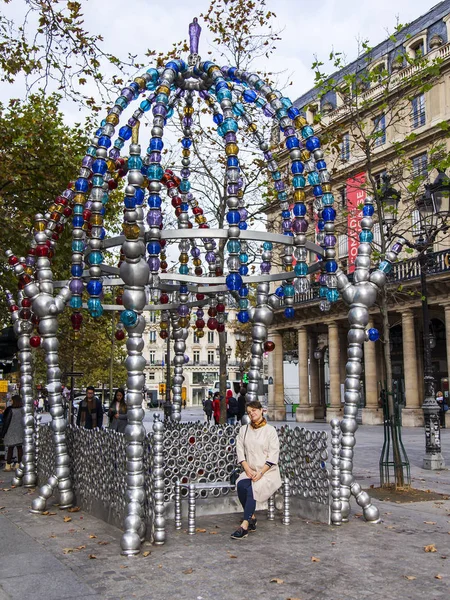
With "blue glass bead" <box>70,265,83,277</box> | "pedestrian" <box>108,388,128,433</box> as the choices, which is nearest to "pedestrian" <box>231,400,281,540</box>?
"blue glass bead" <box>70,265,83,277</box>

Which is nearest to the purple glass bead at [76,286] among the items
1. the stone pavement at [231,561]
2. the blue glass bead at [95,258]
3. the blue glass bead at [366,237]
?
the blue glass bead at [95,258]

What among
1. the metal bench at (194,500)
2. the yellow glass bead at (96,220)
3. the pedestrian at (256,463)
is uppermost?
the yellow glass bead at (96,220)

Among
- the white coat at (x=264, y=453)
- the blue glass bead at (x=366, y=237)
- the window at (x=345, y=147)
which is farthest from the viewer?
the window at (x=345, y=147)

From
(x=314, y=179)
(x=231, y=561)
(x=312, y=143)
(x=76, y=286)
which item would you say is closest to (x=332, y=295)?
(x=314, y=179)

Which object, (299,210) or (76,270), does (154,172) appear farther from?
(76,270)

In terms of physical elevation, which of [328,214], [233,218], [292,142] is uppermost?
[292,142]

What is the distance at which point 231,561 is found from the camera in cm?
630

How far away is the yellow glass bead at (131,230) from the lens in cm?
695

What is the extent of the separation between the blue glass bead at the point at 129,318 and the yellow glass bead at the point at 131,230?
2.73ft

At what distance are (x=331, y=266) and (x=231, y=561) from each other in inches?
153

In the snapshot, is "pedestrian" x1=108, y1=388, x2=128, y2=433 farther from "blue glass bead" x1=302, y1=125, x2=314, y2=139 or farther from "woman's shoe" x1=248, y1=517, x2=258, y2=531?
"blue glass bead" x1=302, y1=125, x2=314, y2=139

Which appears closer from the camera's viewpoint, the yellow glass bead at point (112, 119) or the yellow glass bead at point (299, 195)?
the yellow glass bead at point (299, 195)

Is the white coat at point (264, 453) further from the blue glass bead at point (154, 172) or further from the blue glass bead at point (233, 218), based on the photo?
the blue glass bead at point (154, 172)

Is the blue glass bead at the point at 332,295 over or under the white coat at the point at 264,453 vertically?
over
